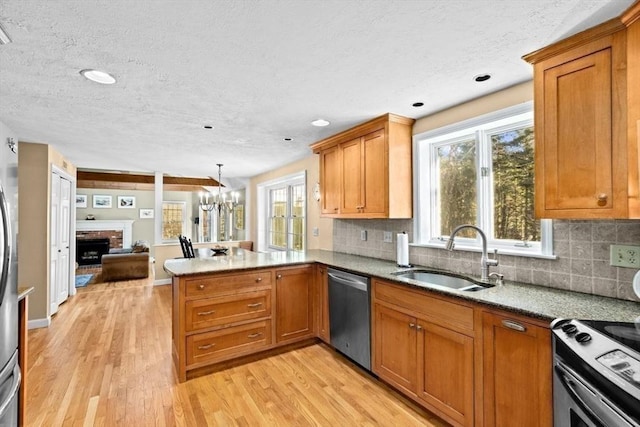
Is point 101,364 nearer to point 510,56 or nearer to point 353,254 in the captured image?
point 353,254

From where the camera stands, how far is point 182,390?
2.46m

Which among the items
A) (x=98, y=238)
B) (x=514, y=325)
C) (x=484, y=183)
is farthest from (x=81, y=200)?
(x=514, y=325)

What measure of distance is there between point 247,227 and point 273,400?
203 inches

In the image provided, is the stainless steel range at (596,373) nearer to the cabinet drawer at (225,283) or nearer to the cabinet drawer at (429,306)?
the cabinet drawer at (429,306)

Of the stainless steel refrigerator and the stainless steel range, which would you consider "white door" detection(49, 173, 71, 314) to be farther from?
the stainless steel range

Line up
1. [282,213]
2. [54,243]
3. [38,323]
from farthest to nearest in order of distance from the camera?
[282,213] < [54,243] < [38,323]

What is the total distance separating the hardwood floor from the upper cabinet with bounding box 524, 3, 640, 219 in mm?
1639

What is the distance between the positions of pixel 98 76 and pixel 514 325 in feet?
9.57

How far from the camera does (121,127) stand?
325 cm

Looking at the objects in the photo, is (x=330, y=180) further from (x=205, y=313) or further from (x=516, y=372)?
(x=516, y=372)

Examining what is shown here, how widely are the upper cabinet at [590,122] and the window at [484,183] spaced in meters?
0.41

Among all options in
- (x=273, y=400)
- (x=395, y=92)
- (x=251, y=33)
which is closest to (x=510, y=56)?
(x=395, y=92)

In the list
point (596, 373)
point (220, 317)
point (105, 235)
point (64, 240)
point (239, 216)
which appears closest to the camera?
point (596, 373)

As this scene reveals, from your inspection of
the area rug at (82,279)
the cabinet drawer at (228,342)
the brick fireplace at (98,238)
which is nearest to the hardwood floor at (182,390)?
the cabinet drawer at (228,342)
